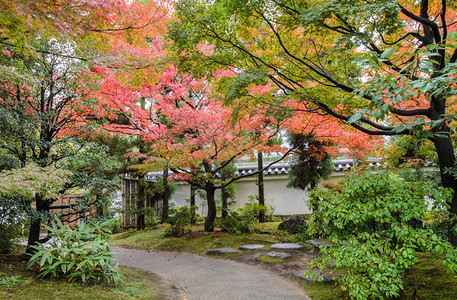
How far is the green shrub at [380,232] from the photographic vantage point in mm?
2912

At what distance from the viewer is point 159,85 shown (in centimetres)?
899

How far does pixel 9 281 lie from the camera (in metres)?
3.59

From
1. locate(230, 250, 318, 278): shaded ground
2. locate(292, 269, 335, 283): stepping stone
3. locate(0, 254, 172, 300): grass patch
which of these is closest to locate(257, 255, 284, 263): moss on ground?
locate(230, 250, 318, 278): shaded ground

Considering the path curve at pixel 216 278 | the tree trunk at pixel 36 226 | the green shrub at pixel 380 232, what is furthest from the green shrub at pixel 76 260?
the green shrub at pixel 380 232

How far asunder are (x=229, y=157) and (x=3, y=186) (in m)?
6.41

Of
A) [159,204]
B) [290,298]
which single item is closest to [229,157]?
[290,298]

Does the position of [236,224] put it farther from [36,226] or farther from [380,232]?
[380,232]

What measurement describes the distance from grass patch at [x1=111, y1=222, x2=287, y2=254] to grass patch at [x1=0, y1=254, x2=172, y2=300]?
3.64m

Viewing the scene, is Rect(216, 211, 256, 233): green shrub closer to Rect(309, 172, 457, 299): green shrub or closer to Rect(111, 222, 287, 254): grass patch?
Rect(111, 222, 287, 254): grass patch

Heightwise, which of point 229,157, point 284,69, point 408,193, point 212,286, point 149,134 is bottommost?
point 212,286

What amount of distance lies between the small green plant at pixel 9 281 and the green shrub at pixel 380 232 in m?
3.85

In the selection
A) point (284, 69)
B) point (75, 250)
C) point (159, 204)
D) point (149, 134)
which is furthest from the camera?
point (159, 204)

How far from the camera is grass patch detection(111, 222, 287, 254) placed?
8172 mm

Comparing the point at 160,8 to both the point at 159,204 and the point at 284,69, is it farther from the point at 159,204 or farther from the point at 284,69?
the point at 159,204
